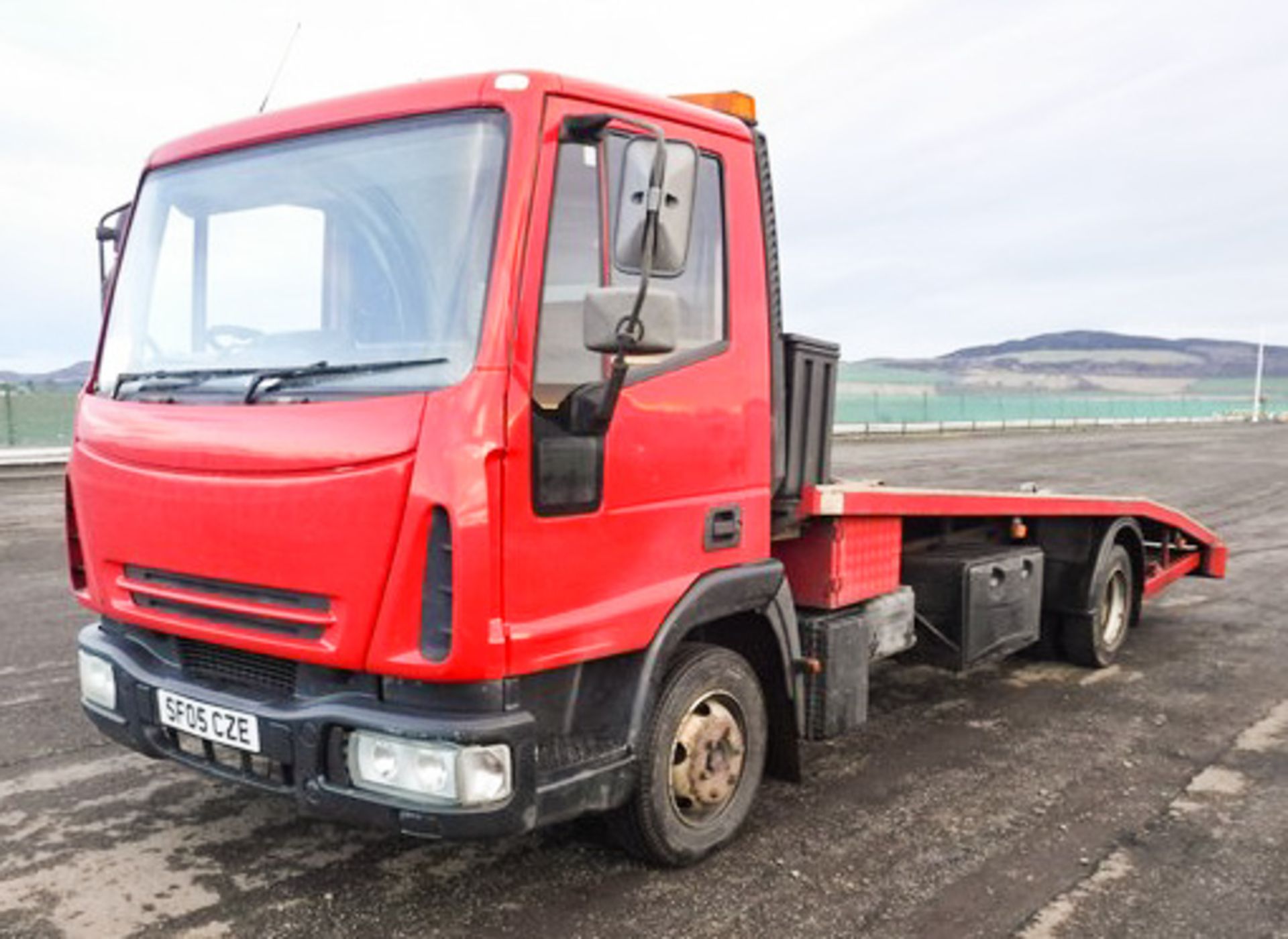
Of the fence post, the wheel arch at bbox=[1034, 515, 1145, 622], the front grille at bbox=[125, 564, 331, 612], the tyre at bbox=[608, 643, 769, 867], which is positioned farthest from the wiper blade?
the fence post

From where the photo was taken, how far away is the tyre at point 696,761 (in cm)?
331

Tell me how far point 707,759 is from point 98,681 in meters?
2.05

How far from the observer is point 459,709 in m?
2.74

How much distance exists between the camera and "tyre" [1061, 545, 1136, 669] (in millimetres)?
6273

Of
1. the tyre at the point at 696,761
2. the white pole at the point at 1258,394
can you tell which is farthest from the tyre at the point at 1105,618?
the white pole at the point at 1258,394

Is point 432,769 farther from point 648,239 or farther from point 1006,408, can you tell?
point 1006,408

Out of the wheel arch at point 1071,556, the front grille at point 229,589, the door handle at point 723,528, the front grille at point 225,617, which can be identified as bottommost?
the wheel arch at point 1071,556

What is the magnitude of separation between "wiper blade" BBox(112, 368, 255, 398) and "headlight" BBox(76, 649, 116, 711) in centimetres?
89

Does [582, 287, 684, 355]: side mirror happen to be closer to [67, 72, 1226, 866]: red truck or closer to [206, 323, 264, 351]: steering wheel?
[67, 72, 1226, 866]: red truck

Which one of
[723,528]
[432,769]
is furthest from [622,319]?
[432,769]

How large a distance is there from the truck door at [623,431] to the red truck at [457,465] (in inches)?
0.5

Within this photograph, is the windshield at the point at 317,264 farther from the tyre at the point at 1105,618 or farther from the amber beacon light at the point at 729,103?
the tyre at the point at 1105,618

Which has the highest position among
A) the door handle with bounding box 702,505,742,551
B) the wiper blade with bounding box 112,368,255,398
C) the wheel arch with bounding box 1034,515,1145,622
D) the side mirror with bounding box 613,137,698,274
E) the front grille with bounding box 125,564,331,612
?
the side mirror with bounding box 613,137,698,274

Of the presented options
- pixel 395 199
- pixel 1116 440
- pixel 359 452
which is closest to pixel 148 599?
pixel 359 452
